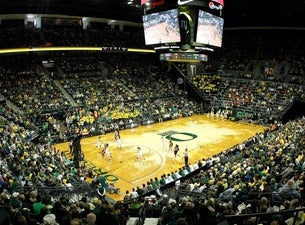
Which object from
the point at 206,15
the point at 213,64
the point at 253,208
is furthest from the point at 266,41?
the point at 253,208

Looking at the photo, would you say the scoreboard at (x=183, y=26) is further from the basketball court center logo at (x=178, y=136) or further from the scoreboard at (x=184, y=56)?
the basketball court center logo at (x=178, y=136)

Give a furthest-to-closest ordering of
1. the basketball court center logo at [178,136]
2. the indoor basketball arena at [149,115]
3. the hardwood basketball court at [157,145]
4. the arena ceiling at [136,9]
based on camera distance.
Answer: the arena ceiling at [136,9], the basketball court center logo at [178,136], the hardwood basketball court at [157,145], the indoor basketball arena at [149,115]

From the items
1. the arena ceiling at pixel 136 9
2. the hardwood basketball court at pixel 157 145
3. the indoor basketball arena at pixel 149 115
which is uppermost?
the arena ceiling at pixel 136 9

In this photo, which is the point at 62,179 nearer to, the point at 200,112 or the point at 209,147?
the point at 209,147

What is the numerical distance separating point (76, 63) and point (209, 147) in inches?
925

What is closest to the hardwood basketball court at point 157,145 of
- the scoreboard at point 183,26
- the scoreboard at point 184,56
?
the scoreboard at point 184,56

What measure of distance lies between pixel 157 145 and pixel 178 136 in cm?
370

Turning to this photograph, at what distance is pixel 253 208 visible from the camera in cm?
692

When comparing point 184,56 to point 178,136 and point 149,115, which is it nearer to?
point 178,136

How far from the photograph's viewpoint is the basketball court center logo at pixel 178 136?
90.8ft

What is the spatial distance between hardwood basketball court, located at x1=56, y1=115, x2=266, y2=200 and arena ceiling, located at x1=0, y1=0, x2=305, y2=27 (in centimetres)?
1457

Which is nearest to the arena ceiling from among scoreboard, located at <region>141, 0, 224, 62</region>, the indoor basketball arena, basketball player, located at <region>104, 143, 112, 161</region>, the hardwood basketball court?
the indoor basketball arena

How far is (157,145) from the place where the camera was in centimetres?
2544

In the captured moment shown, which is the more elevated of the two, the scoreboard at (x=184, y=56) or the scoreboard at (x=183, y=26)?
the scoreboard at (x=183, y=26)
